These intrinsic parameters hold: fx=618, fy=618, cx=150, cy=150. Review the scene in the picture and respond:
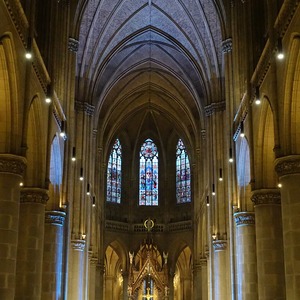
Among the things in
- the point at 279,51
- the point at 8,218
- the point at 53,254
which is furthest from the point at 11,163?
the point at 53,254

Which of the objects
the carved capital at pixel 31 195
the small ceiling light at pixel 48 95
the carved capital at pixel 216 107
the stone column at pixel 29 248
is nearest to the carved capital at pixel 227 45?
the carved capital at pixel 216 107

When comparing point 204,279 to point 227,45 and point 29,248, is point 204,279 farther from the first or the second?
point 29,248

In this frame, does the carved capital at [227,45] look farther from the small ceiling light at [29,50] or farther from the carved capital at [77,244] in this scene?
the small ceiling light at [29,50]

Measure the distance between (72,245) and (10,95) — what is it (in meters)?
18.3

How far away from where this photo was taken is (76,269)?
34594mm

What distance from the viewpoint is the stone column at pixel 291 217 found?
16859 mm

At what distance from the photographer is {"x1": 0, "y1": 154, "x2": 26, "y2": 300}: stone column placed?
16688 millimetres

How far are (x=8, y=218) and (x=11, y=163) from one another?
1558 millimetres

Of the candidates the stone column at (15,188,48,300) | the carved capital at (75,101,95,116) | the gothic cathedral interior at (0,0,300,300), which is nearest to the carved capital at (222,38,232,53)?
the gothic cathedral interior at (0,0,300,300)

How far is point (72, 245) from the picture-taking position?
3462 centimetres

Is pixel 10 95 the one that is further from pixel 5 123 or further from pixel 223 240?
pixel 223 240

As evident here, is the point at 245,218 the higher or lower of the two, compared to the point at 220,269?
higher

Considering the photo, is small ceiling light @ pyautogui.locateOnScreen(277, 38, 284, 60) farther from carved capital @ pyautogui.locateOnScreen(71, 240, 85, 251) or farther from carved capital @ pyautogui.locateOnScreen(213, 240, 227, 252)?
carved capital @ pyautogui.locateOnScreen(71, 240, 85, 251)

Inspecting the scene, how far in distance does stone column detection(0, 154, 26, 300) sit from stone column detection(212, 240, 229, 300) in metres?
20.5
